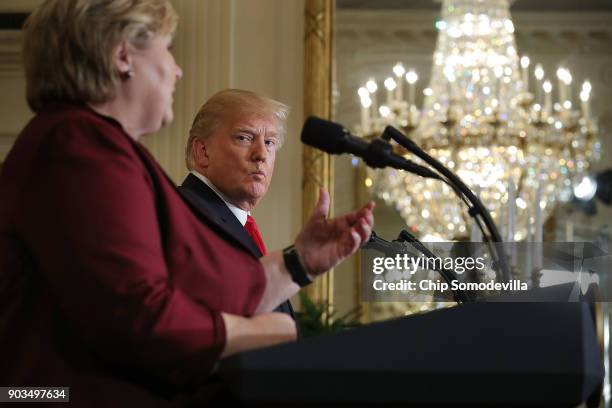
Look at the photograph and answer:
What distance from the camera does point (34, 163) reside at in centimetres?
99

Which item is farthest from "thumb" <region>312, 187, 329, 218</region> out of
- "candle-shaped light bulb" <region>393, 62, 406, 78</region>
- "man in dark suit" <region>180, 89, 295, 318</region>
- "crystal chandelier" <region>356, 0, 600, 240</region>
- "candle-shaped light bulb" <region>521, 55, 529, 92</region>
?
"candle-shaped light bulb" <region>521, 55, 529, 92</region>

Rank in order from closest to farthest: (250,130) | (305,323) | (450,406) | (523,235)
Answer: (450,406), (250,130), (305,323), (523,235)

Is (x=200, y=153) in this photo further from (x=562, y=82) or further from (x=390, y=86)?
(x=562, y=82)

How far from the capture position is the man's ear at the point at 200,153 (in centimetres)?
204

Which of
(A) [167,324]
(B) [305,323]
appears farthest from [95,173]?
(B) [305,323]

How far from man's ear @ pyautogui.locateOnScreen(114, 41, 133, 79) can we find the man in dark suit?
0.91m

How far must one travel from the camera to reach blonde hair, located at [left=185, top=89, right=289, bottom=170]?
204cm

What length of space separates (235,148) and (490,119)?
5.96ft

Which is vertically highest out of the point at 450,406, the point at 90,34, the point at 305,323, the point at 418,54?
the point at 418,54

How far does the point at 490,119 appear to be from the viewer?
11.8 feet

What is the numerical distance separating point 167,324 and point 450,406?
292 millimetres

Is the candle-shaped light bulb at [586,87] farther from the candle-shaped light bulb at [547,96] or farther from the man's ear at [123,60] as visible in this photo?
the man's ear at [123,60]

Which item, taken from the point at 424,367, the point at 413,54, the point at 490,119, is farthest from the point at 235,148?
the point at 490,119

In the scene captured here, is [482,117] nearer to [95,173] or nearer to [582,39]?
[582,39]
